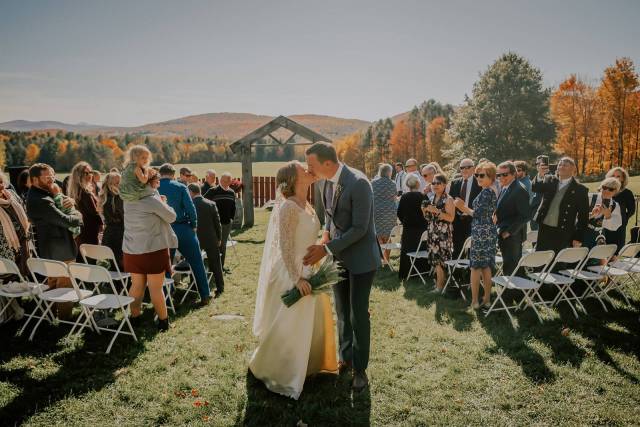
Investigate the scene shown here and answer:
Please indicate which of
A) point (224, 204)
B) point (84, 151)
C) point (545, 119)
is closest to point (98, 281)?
point (224, 204)

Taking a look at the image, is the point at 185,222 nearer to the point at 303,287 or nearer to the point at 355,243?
the point at 303,287

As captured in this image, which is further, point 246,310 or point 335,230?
point 246,310

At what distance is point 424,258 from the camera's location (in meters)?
8.08

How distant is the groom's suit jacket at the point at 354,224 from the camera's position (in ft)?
11.8

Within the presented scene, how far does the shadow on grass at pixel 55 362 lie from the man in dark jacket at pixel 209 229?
1677 mm

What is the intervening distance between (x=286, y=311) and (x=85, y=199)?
4600 millimetres

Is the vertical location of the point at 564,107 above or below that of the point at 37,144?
above

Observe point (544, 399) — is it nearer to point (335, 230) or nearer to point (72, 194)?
point (335, 230)

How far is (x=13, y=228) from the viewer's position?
533cm

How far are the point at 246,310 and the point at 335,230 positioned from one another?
303 cm

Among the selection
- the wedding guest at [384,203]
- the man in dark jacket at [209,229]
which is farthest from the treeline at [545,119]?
the man in dark jacket at [209,229]

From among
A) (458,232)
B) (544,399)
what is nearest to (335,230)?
(544,399)

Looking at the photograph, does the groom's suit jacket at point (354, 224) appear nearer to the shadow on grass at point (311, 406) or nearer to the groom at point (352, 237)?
the groom at point (352, 237)

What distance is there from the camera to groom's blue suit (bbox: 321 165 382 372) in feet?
11.8
